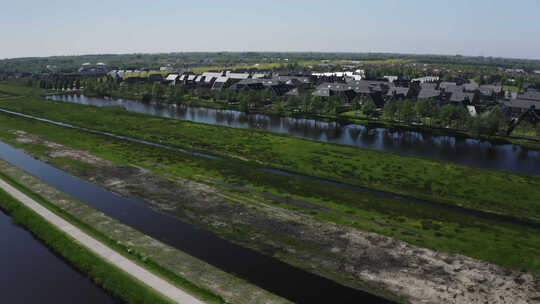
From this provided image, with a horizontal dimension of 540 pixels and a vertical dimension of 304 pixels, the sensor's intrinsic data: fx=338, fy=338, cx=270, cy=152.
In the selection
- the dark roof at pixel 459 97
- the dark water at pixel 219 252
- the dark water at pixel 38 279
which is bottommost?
the dark water at pixel 38 279

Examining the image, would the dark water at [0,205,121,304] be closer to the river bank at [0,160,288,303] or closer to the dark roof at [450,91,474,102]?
the river bank at [0,160,288,303]

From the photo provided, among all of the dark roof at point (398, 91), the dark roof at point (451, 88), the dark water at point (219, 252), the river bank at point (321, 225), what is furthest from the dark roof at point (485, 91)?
the dark water at point (219, 252)

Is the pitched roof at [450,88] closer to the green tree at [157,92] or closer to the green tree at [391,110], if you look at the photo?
the green tree at [391,110]

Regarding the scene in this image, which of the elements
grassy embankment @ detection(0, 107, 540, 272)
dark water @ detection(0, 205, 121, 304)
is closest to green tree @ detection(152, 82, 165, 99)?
grassy embankment @ detection(0, 107, 540, 272)

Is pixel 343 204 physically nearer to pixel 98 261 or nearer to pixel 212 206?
pixel 212 206

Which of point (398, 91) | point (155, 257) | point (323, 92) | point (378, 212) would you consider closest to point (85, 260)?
point (155, 257)
